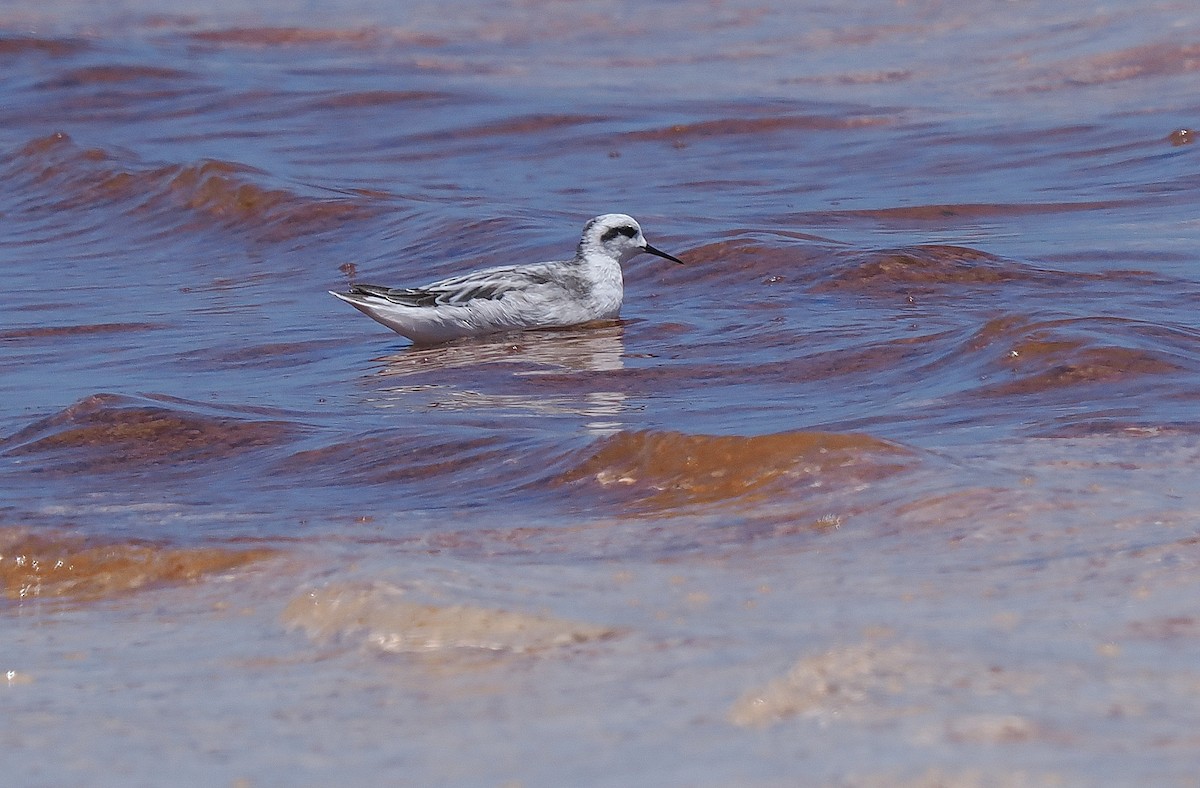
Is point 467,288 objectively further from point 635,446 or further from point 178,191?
point 178,191

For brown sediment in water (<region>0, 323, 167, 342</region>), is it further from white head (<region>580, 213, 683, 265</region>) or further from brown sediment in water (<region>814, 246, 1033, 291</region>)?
brown sediment in water (<region>814, 246, 1033, 291</region>)

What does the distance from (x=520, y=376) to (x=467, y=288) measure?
3.75ft

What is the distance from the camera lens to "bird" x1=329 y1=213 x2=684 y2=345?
29.5 ft

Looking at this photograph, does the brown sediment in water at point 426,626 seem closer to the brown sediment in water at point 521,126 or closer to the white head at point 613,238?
the white head at point 613,238

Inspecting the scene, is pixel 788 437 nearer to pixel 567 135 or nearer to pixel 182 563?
pixel 182 563

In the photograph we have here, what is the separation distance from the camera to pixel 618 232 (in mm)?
9727

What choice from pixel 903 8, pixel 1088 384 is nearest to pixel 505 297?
pixel 1088 384

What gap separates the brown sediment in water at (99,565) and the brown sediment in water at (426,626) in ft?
2.48

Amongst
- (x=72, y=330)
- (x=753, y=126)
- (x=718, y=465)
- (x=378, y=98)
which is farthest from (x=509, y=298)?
(x=378, y=98)

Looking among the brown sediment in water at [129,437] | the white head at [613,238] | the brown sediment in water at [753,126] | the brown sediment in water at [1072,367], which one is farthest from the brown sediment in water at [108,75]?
the brown sediment in water at [1072,367]

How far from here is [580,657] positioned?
395 cm

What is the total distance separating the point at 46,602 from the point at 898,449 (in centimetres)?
246

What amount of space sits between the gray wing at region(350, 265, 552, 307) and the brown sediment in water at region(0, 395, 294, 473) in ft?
6.36

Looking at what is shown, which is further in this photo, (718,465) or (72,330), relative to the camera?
(72,330)
